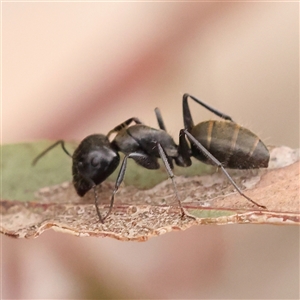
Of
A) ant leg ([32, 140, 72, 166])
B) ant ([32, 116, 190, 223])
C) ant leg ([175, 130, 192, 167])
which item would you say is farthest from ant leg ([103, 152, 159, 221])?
ant leg ([32, 140, 72, 166])

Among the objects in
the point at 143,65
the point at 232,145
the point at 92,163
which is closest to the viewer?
the point at 232,145

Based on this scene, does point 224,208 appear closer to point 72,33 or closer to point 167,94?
point 167,94

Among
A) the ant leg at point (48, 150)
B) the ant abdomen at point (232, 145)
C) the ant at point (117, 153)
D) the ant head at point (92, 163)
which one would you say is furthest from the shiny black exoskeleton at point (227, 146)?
the ant leg at point (48, 150)

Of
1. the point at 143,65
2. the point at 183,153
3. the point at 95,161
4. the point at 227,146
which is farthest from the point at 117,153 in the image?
the point at 143,65

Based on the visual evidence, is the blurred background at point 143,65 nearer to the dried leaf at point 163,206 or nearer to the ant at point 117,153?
the ant at point 117,153

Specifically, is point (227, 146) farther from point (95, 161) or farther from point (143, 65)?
point (143, 65)
